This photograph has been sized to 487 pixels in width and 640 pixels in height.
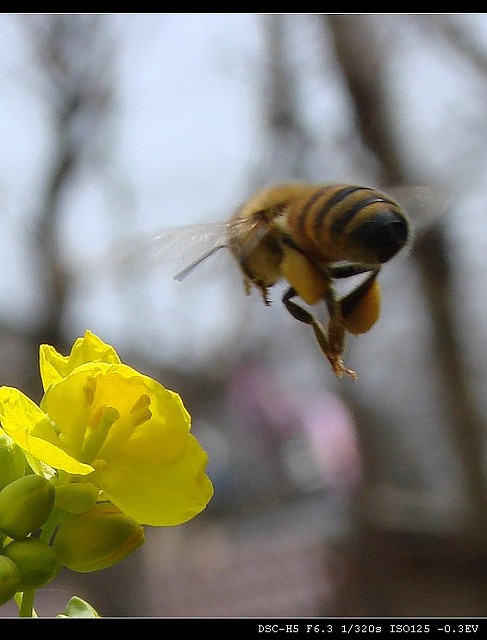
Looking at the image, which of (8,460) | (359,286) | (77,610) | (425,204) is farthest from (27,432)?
(425,204)

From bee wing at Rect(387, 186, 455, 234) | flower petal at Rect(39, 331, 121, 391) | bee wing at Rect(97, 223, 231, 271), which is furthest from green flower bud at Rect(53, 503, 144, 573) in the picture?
bee wing at Rect(387, 186, 455, 234)

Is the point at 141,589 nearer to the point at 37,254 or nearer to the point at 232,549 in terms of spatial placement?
the point at 232,549

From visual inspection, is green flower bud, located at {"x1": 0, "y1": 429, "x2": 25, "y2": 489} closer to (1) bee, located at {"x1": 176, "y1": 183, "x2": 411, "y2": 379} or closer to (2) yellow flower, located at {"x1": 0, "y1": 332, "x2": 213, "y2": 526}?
(2) yellow flower, located at {"x1": 0, "y1": 332, "x2": 213, "y2": 526}

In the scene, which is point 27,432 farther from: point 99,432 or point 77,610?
point 77,610

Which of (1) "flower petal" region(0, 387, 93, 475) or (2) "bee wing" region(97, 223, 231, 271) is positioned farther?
(2) "bee wing" region(97, 223, 231, 271)

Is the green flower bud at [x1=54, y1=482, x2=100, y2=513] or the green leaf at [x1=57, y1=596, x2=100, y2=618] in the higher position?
the green flower bud at [x1=54, y1=482, x2=100, y2=513]

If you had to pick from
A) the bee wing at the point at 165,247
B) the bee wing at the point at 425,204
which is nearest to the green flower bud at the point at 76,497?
the bee wing at the point at 165,247
